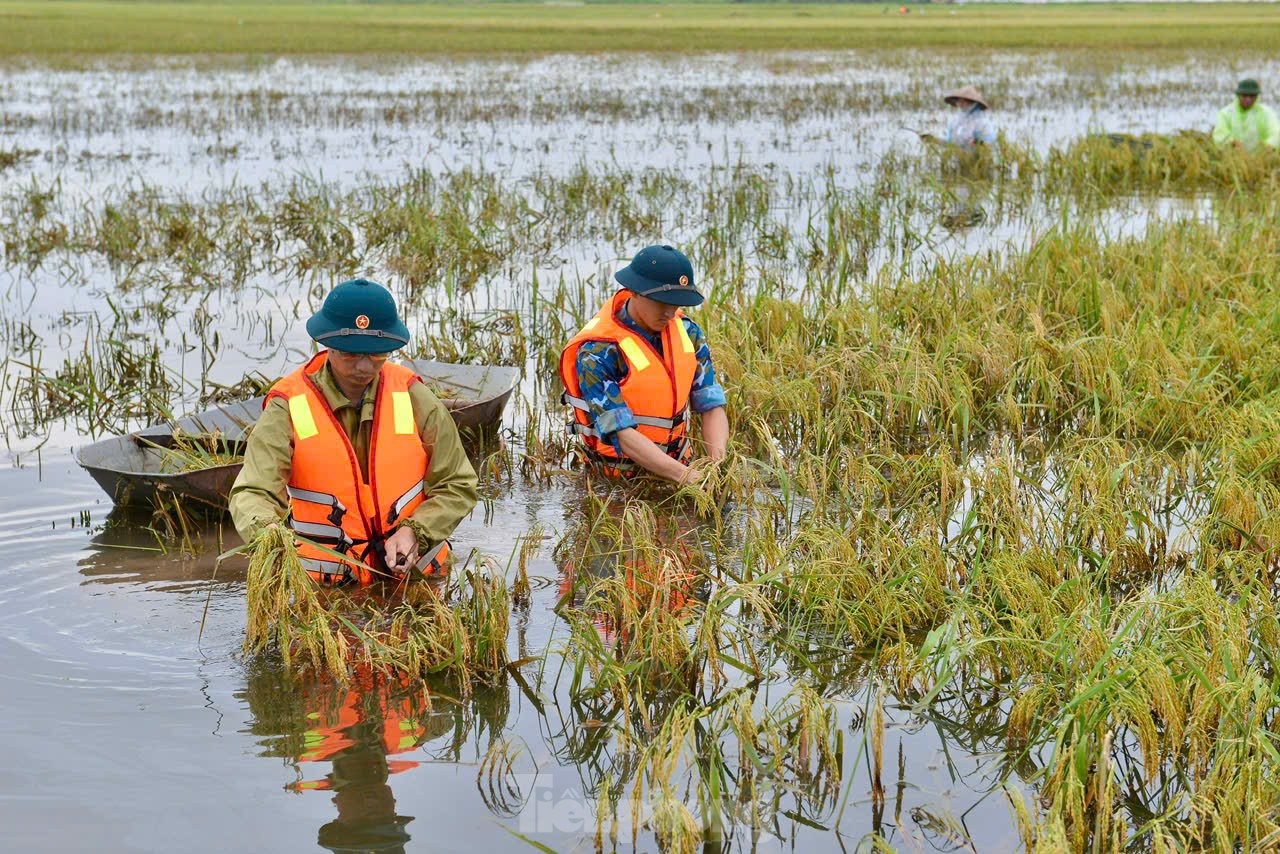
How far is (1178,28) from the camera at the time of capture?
5312cm

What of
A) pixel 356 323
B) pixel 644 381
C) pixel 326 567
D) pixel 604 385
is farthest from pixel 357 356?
pixel 644 381

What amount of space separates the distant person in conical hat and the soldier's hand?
11221 millimetres

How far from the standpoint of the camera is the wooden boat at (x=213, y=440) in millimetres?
5859

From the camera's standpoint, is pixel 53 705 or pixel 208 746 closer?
pixel 208 746

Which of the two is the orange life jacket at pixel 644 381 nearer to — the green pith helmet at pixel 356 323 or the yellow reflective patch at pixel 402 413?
the yellow reflective patch at pixel 402 413

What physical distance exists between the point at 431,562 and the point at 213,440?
167cm

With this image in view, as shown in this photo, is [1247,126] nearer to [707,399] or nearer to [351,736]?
[707,399]

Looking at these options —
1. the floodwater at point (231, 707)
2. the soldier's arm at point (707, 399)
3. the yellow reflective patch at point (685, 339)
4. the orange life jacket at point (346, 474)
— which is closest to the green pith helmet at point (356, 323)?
the orange life jacket at point (346, 474)

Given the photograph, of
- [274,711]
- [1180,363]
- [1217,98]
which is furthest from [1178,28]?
[274,711]

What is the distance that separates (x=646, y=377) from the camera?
592 centimetres

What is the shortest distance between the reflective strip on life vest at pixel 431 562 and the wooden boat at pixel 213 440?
121 centimetres

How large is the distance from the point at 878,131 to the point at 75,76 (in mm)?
17621

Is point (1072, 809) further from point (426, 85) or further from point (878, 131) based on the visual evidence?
point (426, 85)

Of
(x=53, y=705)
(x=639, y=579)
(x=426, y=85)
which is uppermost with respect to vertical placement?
(x=426, y=85)
